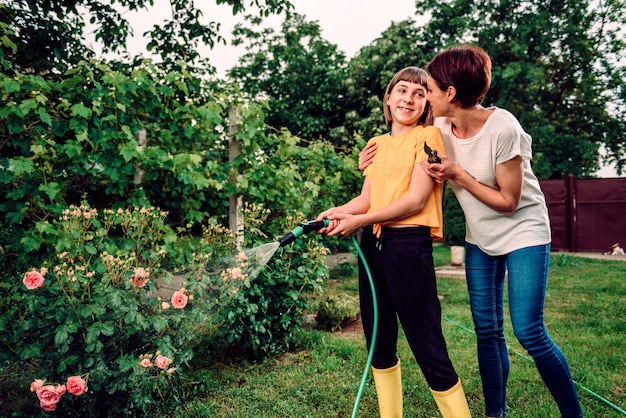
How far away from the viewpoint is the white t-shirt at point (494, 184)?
182 centimetres

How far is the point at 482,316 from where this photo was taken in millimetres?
2074

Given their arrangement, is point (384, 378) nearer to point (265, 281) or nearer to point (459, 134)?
point (459, 134)

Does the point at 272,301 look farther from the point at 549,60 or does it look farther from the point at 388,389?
the point at 549,60

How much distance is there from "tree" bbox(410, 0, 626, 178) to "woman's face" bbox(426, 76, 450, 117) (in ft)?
42.3

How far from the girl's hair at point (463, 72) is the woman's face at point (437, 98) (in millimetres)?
15

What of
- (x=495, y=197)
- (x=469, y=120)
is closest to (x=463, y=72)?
(x=469, y=120)

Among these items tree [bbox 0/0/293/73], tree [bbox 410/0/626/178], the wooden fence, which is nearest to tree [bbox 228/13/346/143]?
tree [bbox 410/0/626/178]

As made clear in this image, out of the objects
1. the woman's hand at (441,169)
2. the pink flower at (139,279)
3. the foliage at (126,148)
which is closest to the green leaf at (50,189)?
the foliage at (126,148)

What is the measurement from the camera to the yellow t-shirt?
6.05 ft

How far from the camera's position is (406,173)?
1882mm

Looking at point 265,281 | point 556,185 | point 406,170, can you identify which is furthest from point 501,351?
point 556,185

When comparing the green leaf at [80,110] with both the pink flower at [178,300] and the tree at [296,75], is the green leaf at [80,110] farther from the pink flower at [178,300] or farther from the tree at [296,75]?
the tree at [296,75]

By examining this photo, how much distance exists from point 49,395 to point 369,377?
1838 mm

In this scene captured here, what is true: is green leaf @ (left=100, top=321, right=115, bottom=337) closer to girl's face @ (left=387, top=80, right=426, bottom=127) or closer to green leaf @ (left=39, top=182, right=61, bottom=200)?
green leaf @ (left=39, top=182, right=61, bottom=200)
